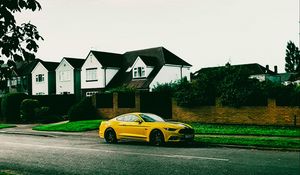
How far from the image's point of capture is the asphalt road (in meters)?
10.3

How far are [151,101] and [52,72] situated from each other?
29.5 metres

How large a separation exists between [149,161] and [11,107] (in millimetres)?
28458

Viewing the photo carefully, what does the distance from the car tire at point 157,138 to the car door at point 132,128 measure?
42 cm

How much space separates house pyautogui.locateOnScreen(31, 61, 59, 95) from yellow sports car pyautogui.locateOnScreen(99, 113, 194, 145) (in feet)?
132

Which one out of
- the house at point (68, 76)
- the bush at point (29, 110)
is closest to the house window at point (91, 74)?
the house at point (68, 76)

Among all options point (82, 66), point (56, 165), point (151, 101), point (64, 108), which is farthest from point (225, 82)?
point (82, 66)

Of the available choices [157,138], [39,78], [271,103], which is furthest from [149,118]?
[39,78]

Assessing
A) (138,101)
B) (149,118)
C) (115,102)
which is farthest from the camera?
(115,102)

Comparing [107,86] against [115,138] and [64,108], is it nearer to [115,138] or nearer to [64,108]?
[64,108]

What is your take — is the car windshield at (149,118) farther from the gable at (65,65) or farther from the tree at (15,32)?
the gable at (65,65)

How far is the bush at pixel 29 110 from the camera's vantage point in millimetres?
36406

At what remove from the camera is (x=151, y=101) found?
32344 millimetres

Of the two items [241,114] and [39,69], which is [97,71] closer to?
[39,69]

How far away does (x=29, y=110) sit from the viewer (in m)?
36.5
